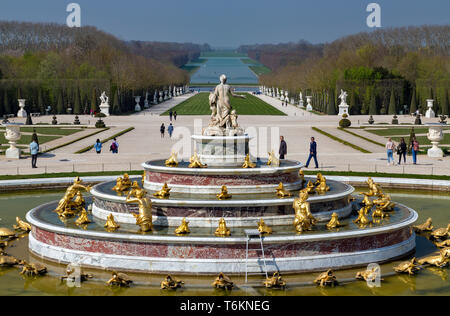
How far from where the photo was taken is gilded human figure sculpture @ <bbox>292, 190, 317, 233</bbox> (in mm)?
18047

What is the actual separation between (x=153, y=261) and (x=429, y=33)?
163091mm

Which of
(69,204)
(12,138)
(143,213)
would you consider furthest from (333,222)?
(12,138)

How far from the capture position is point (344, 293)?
15.6 meters

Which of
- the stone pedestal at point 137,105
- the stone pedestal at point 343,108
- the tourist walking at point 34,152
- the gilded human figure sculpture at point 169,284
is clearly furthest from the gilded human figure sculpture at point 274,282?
the stone pedestal at point 137,105

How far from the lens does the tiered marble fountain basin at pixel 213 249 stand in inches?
664

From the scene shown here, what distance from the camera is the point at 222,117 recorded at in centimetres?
2359

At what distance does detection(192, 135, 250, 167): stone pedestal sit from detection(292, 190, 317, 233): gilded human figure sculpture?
4.86m

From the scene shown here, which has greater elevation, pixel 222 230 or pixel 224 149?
pixel 224 149

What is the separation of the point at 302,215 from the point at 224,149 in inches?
229

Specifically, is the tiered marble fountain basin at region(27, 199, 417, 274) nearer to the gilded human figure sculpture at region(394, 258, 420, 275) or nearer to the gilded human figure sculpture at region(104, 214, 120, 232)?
the gilded human figure sculpture at region(104, 214, 120, 232)

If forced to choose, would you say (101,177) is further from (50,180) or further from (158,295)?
(158,295)

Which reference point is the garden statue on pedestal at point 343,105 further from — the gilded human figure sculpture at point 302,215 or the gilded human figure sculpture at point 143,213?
the gilded human figure sculpture at point 143,213

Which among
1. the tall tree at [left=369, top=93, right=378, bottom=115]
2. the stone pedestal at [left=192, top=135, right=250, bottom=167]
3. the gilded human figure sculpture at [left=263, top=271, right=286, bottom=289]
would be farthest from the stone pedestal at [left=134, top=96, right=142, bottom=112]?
the gilded human figure sculpture at [left=263, top=271, right=286, bottom=289]

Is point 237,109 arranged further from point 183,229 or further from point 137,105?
point 183,229
